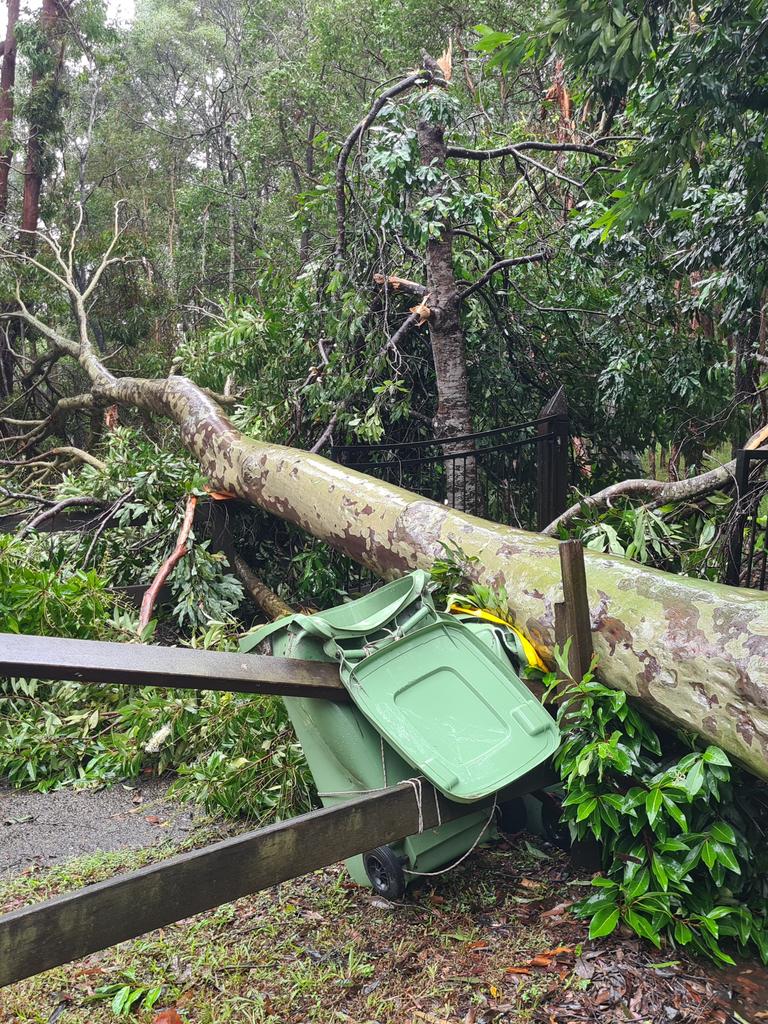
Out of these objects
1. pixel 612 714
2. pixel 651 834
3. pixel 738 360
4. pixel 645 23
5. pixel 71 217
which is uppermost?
pixel 71 217

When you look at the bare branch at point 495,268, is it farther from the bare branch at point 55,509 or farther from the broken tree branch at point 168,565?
the bare branch at point 55,509

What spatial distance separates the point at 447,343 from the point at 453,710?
137 inches

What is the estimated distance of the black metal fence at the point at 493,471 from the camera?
4.64 metres

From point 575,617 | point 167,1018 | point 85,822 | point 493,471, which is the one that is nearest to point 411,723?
point 575,617

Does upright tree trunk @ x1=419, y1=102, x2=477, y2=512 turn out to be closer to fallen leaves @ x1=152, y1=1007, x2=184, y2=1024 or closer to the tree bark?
the tree bark

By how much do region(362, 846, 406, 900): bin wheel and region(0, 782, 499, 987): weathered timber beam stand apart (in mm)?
282

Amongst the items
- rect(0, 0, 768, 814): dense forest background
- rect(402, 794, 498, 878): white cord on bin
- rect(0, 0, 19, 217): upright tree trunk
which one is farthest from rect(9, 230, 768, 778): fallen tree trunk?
rect(0, 0, 19, 217): upright tree trunk

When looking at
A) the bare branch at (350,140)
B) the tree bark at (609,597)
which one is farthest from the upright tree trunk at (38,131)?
the tree bark at (609,597)

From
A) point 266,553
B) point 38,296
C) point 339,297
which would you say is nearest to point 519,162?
point 339,297

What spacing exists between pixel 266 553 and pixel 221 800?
300 cm

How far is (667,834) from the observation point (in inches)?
93.0

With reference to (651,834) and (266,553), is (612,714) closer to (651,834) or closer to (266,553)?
(651,834)

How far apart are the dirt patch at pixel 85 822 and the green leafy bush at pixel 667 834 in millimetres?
1742

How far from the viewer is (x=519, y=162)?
Answer: 237 inches
